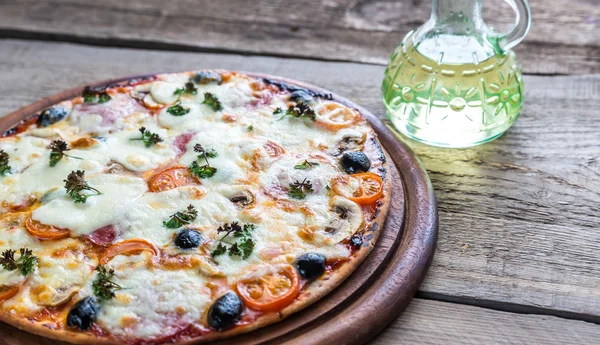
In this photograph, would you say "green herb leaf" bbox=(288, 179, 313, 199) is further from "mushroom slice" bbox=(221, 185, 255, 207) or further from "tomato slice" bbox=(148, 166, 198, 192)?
"tomato slice" bbox=(148, 166, 198, 192)

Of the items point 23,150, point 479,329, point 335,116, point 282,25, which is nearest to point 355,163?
point 335,116

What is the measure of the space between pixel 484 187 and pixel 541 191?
0.28 m

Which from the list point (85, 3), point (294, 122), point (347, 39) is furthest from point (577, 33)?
point (85, 3)

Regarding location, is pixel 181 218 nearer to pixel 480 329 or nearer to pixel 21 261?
pixel 21 261

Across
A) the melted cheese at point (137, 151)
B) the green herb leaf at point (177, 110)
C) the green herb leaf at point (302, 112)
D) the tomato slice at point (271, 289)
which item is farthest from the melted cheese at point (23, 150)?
the tomato slice at point (271, 289)

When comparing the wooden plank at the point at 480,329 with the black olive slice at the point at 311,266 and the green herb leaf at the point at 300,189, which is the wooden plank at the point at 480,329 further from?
the green herb leaf at the point at 300,189

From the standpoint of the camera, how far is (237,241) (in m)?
2.81

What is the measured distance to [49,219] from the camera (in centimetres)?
293

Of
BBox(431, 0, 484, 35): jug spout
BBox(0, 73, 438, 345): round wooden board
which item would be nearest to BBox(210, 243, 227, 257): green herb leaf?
BBox(0, 73, 438, 345): round wooden board

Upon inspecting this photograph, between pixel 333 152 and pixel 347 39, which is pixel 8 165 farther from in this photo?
pixel 347 39

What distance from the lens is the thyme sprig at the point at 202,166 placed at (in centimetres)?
318

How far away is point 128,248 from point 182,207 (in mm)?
309

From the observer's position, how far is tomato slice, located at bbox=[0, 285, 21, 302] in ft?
8.68

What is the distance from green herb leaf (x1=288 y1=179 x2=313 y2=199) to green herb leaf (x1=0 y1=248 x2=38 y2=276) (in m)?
1.08
